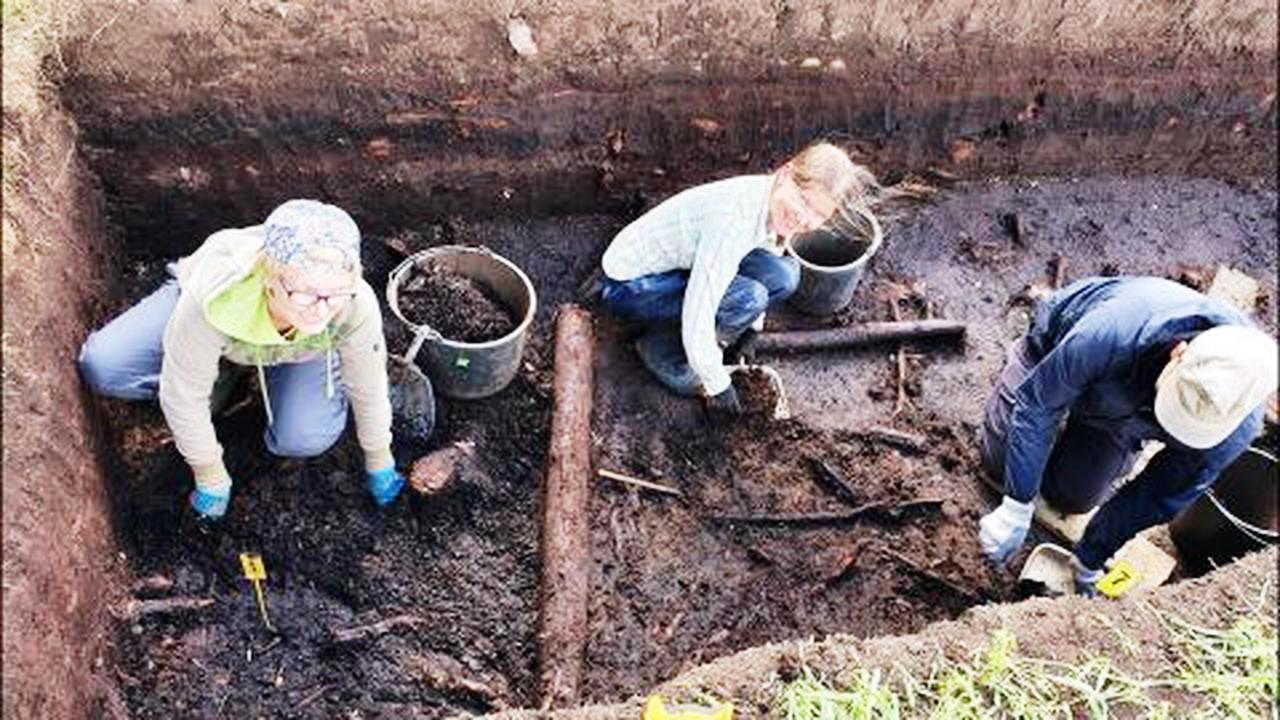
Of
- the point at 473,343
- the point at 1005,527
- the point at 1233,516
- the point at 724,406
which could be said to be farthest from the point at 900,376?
the point at 473,343

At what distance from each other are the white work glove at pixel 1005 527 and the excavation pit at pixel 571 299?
266 millimetres

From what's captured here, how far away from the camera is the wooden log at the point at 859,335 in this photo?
5.31 metres

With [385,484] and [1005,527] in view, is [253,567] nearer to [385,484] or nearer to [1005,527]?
[385,484]

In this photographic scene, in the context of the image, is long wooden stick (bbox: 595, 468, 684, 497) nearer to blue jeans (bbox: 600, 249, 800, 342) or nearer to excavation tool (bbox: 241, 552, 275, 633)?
blue jeans (bbox: 600, 249, 800, 342)

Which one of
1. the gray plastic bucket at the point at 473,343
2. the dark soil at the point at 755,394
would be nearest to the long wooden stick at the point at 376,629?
the gray plastic bucket at the point at 473,343

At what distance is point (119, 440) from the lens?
14.3 ft

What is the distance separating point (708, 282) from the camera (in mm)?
4414

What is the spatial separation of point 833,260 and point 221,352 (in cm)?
275

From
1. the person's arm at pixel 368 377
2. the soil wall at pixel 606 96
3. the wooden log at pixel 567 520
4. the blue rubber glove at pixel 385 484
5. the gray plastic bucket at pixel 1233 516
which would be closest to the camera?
the person's arm at pixel 368 377

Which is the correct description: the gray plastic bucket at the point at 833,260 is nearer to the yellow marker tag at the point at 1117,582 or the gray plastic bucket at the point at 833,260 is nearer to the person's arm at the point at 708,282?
the person's arm at the point at 708,282

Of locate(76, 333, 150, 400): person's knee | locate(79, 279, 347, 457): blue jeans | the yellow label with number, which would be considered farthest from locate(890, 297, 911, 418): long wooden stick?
locate(76, 333, 150, 400): person's knee

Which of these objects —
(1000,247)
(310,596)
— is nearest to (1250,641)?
(1000,247)

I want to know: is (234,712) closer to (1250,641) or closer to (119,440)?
(119,440)

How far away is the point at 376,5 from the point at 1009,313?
302 cm
